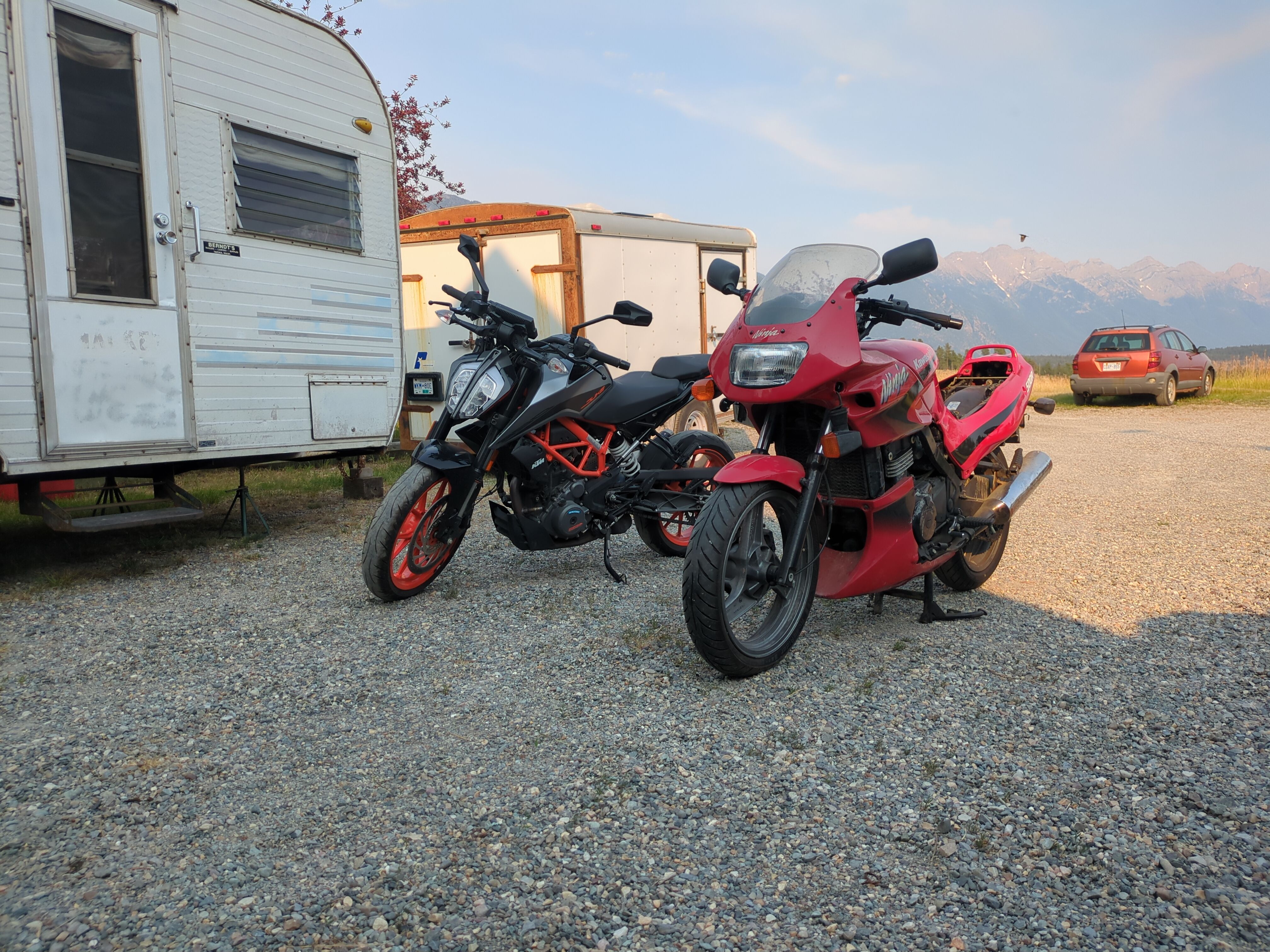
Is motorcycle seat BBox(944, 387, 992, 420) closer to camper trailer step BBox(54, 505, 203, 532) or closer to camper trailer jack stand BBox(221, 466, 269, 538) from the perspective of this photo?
camper trailer step BBox(54, 505, 203, 532)

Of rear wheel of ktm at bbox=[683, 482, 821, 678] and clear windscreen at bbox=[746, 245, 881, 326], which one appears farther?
clear windscreen at bbox=[746, 245, 881, 326]

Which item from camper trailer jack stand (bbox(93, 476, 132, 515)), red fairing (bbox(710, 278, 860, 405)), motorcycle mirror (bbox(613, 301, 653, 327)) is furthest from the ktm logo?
camper trailer jack stand (bbox(93, 476, 132, 515))

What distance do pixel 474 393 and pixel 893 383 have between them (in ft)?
6.58

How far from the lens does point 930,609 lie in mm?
3805

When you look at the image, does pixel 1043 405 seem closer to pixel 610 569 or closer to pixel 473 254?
pixel 610 569

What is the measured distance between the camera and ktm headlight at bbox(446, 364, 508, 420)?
13.8ft

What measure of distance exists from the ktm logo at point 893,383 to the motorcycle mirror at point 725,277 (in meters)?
0.68

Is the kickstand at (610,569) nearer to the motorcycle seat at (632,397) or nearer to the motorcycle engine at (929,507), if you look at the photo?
the motorcycle seat at (632,397)

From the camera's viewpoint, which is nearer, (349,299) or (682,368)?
(682,368)

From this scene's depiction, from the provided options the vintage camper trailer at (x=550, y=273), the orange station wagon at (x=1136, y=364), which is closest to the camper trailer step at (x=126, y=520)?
the vintage camper trailer at (x=550, y=273)

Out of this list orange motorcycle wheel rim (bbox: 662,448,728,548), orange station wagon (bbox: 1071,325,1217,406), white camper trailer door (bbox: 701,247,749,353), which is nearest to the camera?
orange motorcycle wheel rim (bbox: 662,448,728,548)

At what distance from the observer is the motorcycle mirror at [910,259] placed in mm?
3016

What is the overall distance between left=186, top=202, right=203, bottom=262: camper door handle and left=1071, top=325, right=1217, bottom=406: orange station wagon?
15080 millimetres

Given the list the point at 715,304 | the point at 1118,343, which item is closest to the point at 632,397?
the point at 715,304
